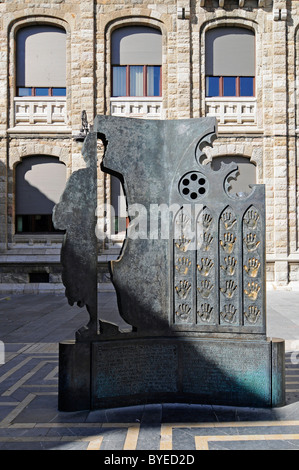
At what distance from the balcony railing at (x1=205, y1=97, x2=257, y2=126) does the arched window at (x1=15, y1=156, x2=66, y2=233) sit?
587cm

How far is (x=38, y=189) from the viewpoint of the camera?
15.4 metres

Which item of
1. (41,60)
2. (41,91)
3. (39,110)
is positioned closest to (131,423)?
(39,110)

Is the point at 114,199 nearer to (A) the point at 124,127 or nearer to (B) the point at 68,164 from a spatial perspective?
(B) the point at 68,164

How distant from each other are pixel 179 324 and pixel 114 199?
1107cm

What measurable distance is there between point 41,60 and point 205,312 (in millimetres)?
13938

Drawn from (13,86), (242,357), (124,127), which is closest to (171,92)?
(13,86)

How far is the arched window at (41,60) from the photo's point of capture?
15.4 m

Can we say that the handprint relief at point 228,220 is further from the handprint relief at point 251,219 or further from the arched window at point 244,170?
the arched window at point 244,170

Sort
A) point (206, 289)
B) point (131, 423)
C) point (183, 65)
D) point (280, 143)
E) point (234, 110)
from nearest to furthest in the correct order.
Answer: point (131, 423)
point (206, 289)
point (280, 143)
point (183, 65)
point (234, 110)

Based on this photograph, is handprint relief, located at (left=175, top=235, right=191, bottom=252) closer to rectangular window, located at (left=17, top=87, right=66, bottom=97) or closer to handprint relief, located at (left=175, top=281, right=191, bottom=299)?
handprint relief, located at (left=175, top=281, right=191, bottom=299)

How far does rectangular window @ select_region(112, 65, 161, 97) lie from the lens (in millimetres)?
15477

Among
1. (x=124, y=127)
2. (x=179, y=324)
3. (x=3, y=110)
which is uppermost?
(x=3, y=110)

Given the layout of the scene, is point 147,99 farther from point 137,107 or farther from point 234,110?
point 234,110

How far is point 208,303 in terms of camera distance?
176 inches
